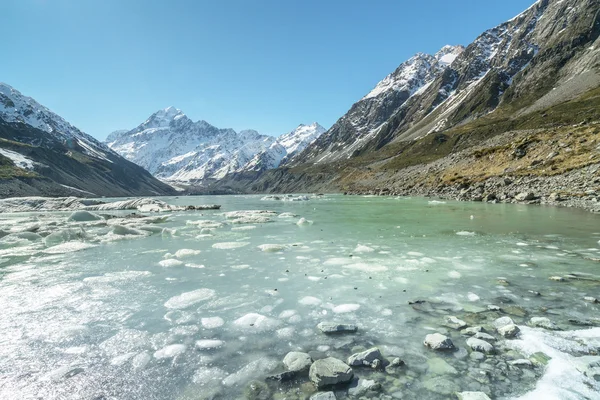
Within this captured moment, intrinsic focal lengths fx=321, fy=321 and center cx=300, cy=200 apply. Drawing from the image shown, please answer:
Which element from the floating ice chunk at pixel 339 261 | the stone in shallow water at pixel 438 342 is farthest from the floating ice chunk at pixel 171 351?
the floating ice chunk at pixel 339 261

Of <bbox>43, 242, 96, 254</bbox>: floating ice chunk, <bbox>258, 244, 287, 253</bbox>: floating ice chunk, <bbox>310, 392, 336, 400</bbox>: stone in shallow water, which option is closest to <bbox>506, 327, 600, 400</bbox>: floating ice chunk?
<bbox>310, 392, 336, 400</bbox>: stone in shallow water

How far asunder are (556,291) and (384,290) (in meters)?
4.10

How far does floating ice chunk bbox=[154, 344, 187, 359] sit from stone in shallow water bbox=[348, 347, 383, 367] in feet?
9.72

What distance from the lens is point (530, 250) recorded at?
12.9 m

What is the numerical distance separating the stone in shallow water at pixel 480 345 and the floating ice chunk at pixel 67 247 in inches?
675

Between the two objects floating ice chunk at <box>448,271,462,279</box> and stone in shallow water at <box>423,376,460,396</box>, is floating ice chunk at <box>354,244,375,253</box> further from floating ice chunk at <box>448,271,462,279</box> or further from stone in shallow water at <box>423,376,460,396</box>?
stone in shallow water at <box>423,376,460,396</box>

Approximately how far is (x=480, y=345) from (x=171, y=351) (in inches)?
210

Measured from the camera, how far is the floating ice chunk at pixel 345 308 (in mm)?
7348

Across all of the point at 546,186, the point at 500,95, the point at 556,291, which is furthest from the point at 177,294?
the point at 500,95

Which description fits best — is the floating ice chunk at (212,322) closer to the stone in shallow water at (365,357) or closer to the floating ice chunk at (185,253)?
the stone in shallow water at (365,357)

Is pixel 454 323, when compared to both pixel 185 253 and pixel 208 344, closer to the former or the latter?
pixel 208 344

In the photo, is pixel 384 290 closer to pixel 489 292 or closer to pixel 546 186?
pixel 489 292

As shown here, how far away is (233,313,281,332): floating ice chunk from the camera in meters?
6.59

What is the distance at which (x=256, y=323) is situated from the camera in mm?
6805
